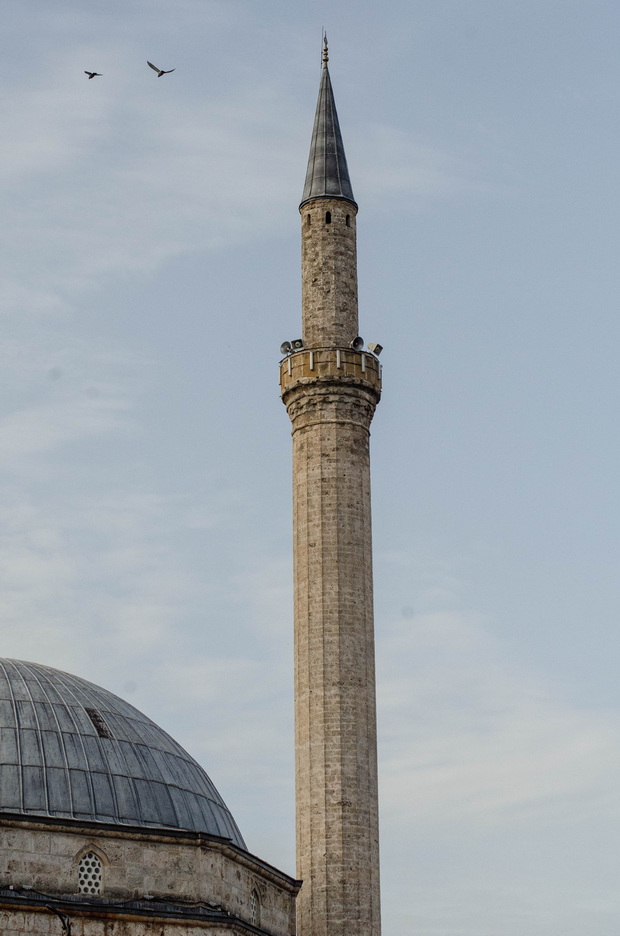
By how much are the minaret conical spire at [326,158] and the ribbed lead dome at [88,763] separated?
34.4 ft

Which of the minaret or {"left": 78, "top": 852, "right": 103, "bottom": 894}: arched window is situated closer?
{"left": 78, "top": 852, "right": 103, "bottom": 894}: arched window

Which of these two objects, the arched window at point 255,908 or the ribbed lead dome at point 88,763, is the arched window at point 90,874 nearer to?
the ribbed lead dome at point 88,763

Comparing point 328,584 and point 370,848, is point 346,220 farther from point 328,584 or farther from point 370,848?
point 370,848

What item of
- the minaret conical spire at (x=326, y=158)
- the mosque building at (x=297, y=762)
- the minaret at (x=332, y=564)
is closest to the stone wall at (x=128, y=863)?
the mosque building at (x=297, y=762)

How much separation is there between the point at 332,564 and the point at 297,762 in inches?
131

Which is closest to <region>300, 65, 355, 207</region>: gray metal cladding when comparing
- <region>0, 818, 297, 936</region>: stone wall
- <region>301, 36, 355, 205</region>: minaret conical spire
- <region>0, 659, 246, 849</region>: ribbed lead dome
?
<region>301, 36, 355, 205</region>: minaret conical spire

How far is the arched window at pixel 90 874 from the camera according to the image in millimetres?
19609

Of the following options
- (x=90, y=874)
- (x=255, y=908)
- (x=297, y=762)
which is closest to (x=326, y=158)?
(x=297, y=762)

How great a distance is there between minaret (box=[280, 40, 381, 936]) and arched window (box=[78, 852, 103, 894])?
16.6 ft

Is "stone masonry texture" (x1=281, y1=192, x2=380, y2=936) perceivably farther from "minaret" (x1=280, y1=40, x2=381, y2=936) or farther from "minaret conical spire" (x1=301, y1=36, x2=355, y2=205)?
"minaret conical spire" (x1=301, y1=36, x2=355, y2=205)

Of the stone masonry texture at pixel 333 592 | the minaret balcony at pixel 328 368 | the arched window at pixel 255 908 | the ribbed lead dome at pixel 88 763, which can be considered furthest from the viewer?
the minaret balcony at pixel 328 368

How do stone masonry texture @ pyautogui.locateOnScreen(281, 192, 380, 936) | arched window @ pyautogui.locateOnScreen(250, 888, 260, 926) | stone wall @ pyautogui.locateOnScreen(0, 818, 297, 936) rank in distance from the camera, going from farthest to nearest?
stone masonry texture @ pyautogui.locateOnScreen(281, 192, 380, 936)
arched window @ pyautogui.locateOnScreen(250, 888, 260, 926)
stone wall @ pyautogui.locateOnScreen(0, 818, 297, 936)

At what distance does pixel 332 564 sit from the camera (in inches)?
1016

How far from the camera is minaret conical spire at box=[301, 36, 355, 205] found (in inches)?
1121
